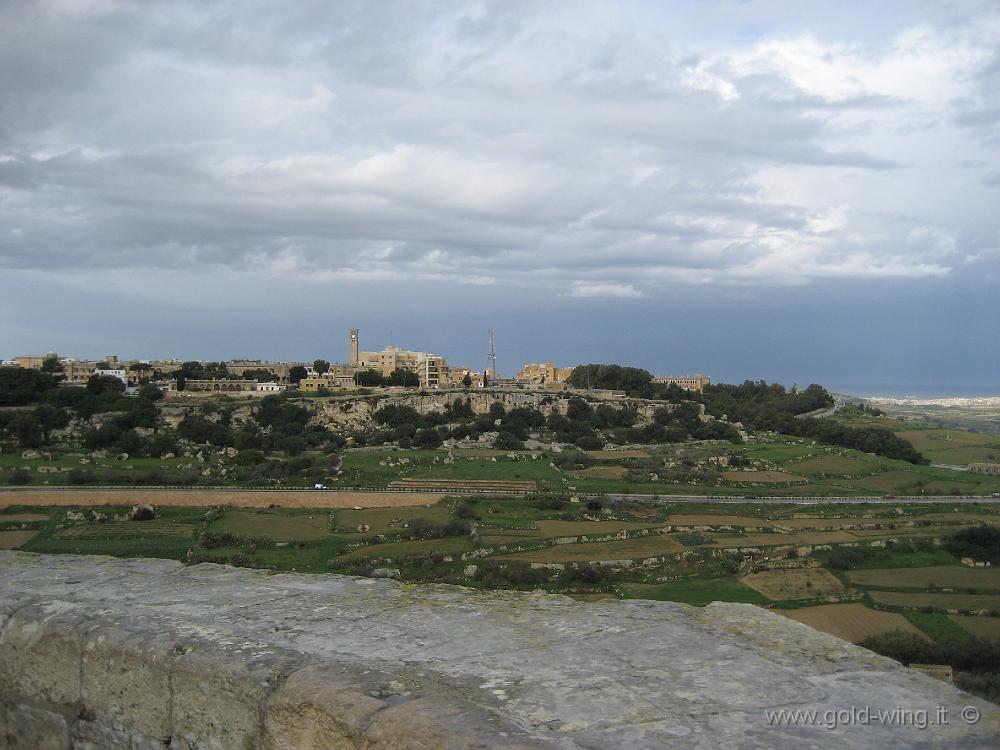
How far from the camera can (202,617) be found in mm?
3264

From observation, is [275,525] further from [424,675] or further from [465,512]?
[424,675]

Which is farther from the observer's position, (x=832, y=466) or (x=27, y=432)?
(x=832, y=466)

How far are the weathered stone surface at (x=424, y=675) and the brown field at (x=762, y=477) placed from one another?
4366 centimetres

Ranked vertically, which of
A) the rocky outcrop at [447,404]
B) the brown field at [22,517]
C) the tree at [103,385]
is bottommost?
the brown field at [22,517]

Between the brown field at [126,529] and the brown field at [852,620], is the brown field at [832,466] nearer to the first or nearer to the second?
the brown field at [852,620]

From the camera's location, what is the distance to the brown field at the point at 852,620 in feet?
61.2

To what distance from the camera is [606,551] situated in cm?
2753

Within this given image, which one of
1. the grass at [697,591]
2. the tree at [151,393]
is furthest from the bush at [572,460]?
the tree at [151,393]

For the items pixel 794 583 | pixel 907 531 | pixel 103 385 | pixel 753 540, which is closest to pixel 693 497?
pixel 753 540

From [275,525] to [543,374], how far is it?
226ft

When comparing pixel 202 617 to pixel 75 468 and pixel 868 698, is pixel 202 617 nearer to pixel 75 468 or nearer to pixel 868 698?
pixel 868 698

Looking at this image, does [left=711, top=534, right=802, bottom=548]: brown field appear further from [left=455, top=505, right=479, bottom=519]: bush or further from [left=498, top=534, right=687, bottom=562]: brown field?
[left=455, top=505, right=479, bottom=519]: bush

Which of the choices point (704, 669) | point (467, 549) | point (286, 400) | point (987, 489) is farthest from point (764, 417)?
point (704, 669)

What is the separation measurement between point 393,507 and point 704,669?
1306 inches
